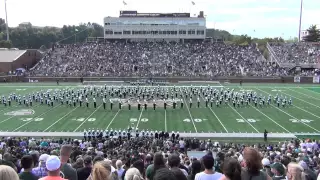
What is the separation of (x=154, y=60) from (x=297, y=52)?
70.9 feet

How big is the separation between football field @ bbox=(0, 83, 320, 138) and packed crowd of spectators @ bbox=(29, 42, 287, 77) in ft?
68.8

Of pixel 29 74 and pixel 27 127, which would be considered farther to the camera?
pixel 29 74

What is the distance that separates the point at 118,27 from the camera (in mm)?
64125

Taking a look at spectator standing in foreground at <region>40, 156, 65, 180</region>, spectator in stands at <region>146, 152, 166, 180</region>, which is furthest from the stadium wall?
spectator standing in foreground at <region>40, 156, 65, 180</region>

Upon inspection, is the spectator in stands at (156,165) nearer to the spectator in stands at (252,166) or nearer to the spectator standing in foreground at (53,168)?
the spectator in stands at (252,166)

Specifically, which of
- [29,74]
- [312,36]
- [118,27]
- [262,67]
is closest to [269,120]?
[262,67]

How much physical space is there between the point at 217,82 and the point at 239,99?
606 inches

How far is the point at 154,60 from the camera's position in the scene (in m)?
54.0

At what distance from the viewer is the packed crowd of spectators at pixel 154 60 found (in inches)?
1909

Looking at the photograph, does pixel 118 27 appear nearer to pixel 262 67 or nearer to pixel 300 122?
pixel 262 67

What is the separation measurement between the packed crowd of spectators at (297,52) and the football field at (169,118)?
2655 centimetres

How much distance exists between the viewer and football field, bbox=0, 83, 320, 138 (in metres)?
19.7

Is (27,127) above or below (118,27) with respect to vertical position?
below

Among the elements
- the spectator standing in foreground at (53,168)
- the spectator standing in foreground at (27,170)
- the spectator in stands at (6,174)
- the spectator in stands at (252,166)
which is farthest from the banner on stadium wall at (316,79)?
the spectator in stands at (6,174)
